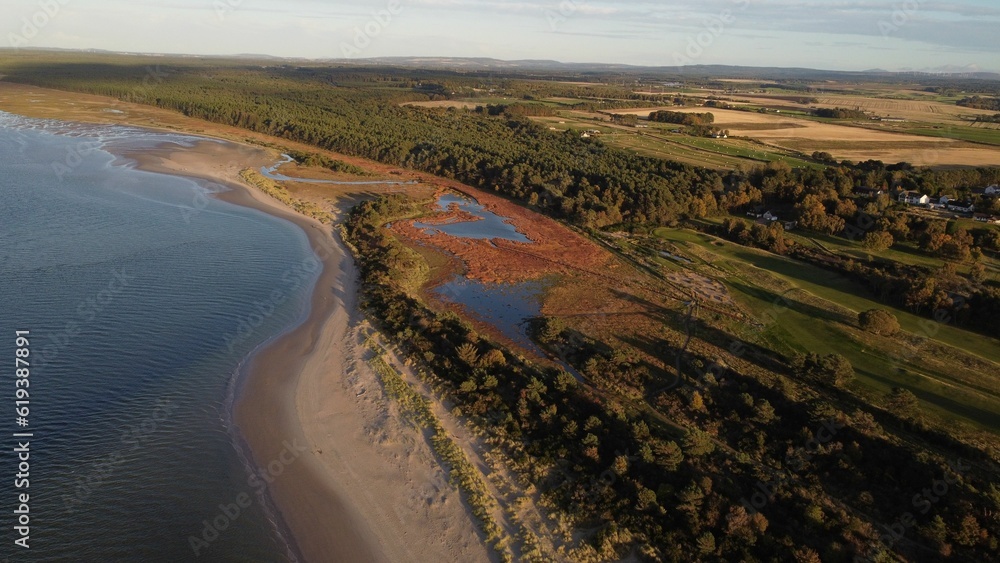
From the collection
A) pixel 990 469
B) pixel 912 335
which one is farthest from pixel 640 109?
pixel 990 469

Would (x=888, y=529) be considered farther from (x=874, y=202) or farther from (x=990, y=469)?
(x=874, y=202)

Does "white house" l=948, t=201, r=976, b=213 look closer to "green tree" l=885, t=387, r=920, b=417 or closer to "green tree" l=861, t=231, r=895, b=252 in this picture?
"green tree" l=861, t=231, r=895, b=252

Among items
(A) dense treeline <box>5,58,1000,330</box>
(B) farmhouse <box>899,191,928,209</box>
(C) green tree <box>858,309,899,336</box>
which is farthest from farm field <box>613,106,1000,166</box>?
(C) green tree <box>858,309,899,336</box>

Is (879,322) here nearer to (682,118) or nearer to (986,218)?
(986,218)

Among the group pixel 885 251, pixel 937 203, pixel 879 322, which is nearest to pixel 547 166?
pixel 885 251

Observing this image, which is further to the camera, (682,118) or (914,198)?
(682,118)

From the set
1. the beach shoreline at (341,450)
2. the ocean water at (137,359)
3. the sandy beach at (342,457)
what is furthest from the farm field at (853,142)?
the ocean water at (137,359)
